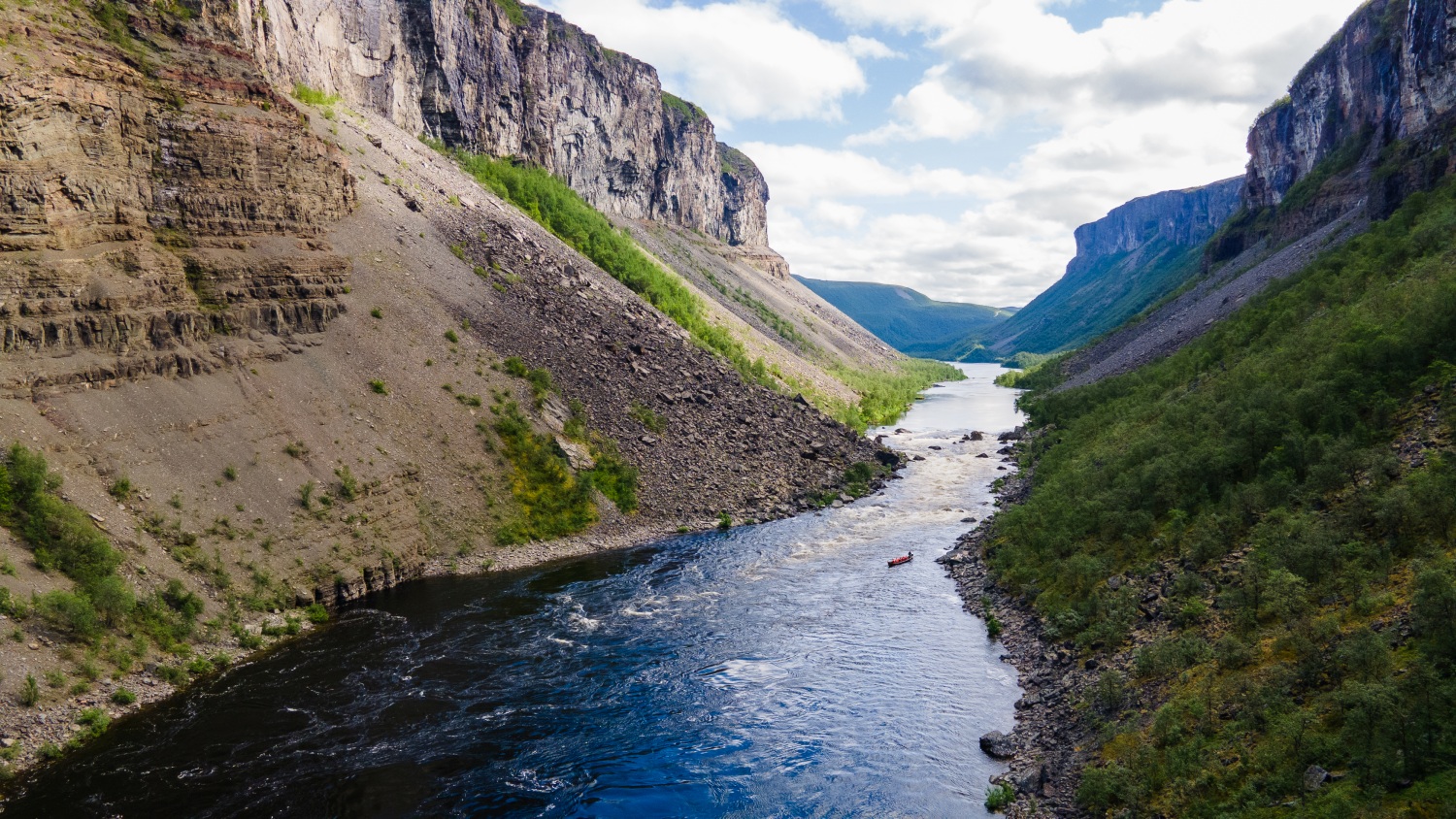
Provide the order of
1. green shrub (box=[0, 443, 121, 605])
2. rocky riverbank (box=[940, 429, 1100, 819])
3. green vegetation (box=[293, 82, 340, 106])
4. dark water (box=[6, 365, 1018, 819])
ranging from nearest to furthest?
rocky riverbank (box=[940, 429, 1100, 819]) < dark water (box=[6, 365, 1018, 819]) < green shrub (box=[0, 443, 121, 605]) < green vegetation (box=[293, 82, 340, 106])

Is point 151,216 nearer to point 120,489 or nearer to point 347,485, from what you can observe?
point 120,489

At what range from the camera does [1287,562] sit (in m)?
21.3

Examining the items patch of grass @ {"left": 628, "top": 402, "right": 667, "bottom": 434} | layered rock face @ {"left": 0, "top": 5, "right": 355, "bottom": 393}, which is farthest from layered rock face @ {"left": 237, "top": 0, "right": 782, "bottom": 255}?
patch of grass @ {"left": 628, "top": 402, "right": 667, "bottom": 434}

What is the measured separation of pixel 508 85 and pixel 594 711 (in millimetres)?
84648

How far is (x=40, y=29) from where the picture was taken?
34281 mm

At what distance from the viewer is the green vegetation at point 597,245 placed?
78.3 m

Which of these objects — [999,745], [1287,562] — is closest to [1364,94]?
[1287,562]

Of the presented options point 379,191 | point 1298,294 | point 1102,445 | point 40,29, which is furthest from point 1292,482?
point 379,191

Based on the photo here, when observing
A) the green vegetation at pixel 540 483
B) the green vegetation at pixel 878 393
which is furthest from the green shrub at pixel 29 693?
the green vegetation at pixel 878 393

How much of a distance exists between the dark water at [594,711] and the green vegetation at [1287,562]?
4789 mm

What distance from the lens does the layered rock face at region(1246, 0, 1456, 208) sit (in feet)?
216

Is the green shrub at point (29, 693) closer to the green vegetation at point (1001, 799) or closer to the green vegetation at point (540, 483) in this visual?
the green vegetation at point (540, 483)

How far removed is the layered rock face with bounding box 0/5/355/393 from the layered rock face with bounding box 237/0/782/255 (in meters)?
12.4

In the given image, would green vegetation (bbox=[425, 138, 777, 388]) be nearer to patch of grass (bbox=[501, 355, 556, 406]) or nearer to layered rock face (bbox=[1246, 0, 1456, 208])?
patch of grass (bbox=[501, 355, 556, 406])
